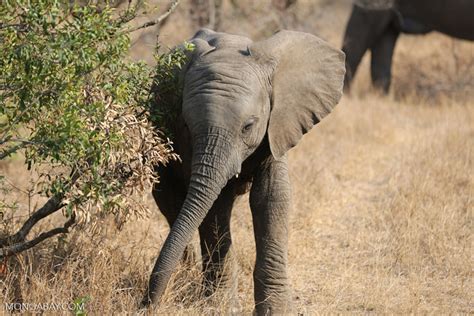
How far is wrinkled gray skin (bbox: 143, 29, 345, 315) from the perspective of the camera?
5.43m

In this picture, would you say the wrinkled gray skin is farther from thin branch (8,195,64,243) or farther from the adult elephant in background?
the adult elephant in background

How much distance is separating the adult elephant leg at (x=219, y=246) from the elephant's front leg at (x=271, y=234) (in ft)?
0.85

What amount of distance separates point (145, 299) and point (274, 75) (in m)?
1.47

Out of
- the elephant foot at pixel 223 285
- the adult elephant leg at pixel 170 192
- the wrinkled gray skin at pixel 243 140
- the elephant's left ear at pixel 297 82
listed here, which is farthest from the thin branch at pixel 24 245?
the elephant's left ear at pixel 297 82

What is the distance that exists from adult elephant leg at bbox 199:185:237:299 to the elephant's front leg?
258mm

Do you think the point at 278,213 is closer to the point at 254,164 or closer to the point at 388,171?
the point at 254,164

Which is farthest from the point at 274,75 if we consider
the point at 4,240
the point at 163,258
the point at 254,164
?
the point at 4,240

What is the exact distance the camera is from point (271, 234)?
592 centimetres

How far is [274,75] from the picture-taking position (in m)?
5.90

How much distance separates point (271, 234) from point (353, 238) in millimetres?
1962

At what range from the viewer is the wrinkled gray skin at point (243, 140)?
17.8ft

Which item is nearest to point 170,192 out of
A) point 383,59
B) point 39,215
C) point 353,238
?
point 39,215

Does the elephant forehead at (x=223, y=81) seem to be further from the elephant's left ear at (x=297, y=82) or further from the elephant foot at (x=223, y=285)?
the elephant foot at (x=223, y=285)

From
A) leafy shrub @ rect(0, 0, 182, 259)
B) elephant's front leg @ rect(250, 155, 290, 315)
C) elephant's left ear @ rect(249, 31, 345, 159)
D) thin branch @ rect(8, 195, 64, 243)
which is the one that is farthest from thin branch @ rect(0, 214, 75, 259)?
elephant's left ear @ rect(249, 31, 345, 159)
